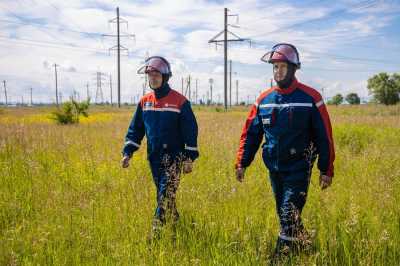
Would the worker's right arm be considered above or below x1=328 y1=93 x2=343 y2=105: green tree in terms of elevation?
below

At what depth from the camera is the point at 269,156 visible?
309cm

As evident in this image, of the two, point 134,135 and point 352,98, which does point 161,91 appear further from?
point 352,98

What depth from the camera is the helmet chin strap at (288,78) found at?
9.83ft

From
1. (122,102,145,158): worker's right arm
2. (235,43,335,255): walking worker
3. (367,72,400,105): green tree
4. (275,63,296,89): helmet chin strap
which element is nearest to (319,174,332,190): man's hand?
(235,43,335,255): walking worker

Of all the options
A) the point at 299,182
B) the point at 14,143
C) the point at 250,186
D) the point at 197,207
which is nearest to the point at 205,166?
Answer: the point at 250,186

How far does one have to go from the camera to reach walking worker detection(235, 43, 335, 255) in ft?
9.62

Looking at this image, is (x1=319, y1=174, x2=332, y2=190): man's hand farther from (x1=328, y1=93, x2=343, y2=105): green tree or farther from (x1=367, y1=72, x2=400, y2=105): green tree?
(x1=328, y1=93, x2=343, y2=105): green tree

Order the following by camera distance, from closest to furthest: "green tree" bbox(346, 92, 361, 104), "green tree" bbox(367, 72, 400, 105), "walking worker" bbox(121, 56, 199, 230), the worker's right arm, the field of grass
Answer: the field of grass → "walking worker" bbox(121, 56, 199, 230) → the worker's right arm → "green tree" bbox(367, 72, 400, 105) → "green tree" bbox(346, 92, 361, 104)

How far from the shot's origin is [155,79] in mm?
3715

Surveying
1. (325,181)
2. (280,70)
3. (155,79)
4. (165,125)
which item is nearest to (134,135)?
(165,125)

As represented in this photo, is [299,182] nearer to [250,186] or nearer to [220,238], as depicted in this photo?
[220,238]

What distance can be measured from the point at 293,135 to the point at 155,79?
1608 millimetres

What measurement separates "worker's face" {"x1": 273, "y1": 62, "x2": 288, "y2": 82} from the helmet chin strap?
0.08 ft

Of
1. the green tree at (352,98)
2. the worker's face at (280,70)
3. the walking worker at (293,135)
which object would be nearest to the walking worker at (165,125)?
the walking worker at (293,135)
